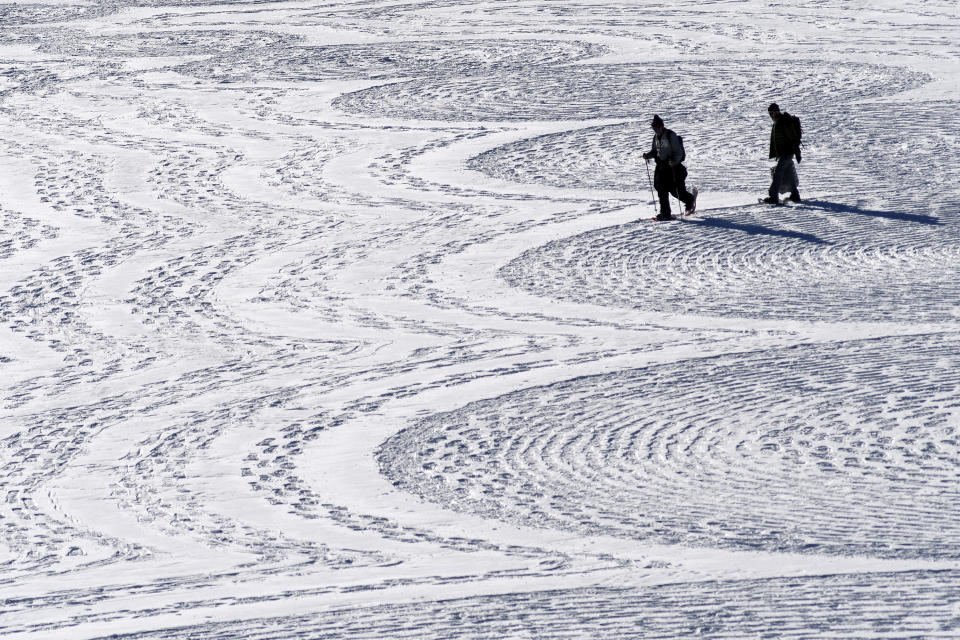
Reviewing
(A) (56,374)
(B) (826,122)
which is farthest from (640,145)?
(A) (56,374)

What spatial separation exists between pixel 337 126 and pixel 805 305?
7912 mm

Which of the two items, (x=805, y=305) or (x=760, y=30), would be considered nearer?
(x=805, y=305)

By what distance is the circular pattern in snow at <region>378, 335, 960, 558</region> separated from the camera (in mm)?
6938

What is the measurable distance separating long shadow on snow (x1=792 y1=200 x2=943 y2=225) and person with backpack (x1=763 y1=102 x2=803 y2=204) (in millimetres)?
184

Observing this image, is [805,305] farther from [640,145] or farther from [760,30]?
[760,30]

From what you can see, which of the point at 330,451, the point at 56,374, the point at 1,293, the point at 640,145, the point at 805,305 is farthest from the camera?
the point at 640,145

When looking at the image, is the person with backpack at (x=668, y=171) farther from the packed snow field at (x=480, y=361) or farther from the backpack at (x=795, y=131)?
the backpack at (x=795, y=131)

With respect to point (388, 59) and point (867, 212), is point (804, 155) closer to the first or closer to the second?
point (867, 212)

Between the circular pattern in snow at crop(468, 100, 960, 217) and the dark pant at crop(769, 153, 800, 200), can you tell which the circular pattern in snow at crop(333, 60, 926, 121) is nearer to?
the circular pattern in snow at crop(468, 100, 960, 217)

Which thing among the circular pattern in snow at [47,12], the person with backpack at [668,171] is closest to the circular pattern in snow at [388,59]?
the circular pattern in snow at [47,12]

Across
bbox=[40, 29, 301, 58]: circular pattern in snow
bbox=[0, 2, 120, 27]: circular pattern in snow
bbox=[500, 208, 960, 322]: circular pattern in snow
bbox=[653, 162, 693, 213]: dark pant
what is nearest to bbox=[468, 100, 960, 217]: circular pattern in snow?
bbox=[500, 208, 960, 322]: circular pattern in snow

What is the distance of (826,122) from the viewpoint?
52.8 feet

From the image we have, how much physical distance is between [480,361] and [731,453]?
2132 mm

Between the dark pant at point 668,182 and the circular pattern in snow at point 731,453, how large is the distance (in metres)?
3.50
